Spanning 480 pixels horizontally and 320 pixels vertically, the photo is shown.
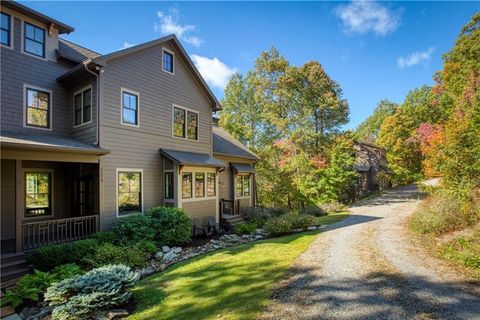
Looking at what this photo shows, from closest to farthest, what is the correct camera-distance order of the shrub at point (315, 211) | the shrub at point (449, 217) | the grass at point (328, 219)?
1. the shrub at point (449, 217)
2. the grass at point (328, 219)
3. the shrub at point (315, 211)

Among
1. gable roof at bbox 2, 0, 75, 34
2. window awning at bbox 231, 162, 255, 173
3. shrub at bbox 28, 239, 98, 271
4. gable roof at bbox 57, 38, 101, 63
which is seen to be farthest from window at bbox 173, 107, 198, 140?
shrub at bbox 28, 239, 98, 271

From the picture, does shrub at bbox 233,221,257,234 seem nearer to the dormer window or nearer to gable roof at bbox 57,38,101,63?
the dormer window

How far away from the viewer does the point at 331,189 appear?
66.7ft

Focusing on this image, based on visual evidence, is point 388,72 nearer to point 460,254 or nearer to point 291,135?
point 291,135

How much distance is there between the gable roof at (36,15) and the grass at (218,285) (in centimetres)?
1068

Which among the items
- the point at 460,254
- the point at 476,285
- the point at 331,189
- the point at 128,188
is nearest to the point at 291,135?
the point at 331,189

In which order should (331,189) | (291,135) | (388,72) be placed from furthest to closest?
(291,135), (331,189), (388,72)

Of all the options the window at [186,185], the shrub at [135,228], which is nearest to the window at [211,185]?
the window at [186,185]

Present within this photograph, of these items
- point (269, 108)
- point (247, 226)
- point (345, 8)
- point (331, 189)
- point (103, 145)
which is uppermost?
point (345, 8)

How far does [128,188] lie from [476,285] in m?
11.4

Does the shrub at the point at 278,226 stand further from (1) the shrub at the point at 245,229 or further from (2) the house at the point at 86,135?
(2) the house at the point at 86,135

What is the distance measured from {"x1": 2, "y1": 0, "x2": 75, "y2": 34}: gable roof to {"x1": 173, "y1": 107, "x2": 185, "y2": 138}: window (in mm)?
5562

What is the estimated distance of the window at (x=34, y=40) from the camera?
33.9ft

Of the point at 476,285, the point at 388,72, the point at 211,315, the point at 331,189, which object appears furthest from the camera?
the point at 331,189
